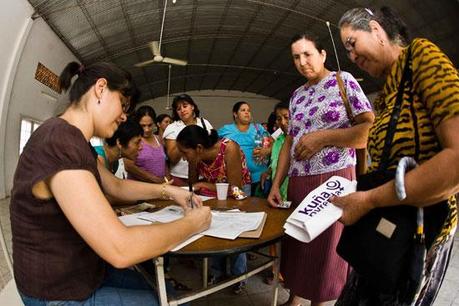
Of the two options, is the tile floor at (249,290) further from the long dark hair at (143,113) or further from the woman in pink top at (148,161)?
the long dark hair at (143,113)

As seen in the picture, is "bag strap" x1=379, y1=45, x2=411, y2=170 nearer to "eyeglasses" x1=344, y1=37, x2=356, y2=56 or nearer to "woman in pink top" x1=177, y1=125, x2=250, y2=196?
"eyeglasses" x1=344, y1=37, x2=356, y2=56

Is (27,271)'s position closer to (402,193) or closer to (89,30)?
(402,193)

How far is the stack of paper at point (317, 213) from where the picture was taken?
2.69 feet

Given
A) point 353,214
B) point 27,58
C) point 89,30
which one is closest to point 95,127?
point 353,214

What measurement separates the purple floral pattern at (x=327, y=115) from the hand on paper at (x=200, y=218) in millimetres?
657

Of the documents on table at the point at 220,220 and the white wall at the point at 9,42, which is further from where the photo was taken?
the white wall at the point at 9,42

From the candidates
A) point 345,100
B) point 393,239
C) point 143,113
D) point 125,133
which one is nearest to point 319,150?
point 345,100

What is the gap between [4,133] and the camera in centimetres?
427

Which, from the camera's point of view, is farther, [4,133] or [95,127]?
[4,133]

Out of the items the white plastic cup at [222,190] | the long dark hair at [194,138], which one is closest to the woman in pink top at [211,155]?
the long dark hair at [194,138]

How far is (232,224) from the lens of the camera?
1.17m

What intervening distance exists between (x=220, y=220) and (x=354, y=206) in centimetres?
57

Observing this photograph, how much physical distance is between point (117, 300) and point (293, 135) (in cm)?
113

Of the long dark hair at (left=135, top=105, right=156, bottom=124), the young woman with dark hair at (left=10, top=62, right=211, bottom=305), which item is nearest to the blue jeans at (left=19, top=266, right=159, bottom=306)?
the young woman with dark hair at (left=10, top=62, right=211, bottom=305)
